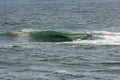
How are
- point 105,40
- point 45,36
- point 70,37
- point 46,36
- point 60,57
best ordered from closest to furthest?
point 60,57
point 105,40
point 70,37
point 46,36
point 45,36

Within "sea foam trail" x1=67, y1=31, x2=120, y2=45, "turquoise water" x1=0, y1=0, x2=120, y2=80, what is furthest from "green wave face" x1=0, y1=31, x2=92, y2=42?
"sea foam trail" x1=67, y1=31, x2=120, y2=45

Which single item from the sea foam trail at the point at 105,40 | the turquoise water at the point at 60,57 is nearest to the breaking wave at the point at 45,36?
the turquoise water at the point at 60,57

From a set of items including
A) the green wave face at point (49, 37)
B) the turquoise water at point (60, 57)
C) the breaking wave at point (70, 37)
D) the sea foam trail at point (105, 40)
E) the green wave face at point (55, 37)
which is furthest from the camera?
the green wave face at point (49, 37)

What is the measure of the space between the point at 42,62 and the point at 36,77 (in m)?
5.72

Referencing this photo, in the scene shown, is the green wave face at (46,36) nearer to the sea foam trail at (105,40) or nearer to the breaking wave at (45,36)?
the breaking wave at (45,36)

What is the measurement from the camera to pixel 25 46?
4394cm

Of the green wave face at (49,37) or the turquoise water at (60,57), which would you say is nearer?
the turquoise water at (60,57)

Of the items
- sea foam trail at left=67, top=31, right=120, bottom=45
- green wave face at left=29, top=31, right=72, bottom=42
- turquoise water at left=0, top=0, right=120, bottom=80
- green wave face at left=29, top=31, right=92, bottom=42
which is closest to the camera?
turquoise water at left=0, top=0, right=120, bottom=80

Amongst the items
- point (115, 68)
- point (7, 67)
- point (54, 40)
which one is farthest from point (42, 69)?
point (54, 40)

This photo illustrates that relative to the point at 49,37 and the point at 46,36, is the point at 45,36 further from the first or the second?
the point at 49,37

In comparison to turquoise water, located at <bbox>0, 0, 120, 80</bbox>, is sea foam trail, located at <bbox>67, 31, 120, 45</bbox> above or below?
below

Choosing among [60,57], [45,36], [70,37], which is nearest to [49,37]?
[45,36]

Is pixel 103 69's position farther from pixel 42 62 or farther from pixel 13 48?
pixel 13 48

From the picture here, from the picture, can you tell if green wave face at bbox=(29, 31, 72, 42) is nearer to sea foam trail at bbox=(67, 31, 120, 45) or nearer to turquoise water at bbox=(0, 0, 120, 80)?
turquoise water at bbox=(0, 0, 120, 80)
